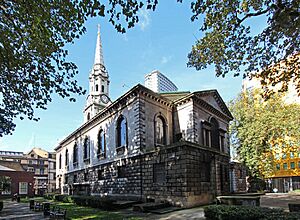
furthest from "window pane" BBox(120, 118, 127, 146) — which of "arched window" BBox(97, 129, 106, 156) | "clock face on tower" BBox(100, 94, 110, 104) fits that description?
"clock face on tower" BBox(100, 94, 110, 104)

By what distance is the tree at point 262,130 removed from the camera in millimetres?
30016

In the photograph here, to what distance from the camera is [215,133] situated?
91.4ft

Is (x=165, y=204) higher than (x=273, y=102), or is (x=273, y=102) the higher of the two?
(x=273, y=102)

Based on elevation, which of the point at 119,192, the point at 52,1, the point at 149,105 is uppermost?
the point at 52,1

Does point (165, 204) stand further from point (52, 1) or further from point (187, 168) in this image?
point (52, 1)

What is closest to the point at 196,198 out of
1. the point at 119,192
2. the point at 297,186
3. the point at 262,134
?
the point at 119,192

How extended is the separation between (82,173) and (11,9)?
2544 cm

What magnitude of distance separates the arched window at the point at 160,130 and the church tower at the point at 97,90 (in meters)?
22.2

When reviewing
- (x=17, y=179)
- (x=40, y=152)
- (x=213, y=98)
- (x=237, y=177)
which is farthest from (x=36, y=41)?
(x=40, y=152)

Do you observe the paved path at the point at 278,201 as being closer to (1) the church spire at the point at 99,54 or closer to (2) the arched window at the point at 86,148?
(2) the arched window at the point at 86,148

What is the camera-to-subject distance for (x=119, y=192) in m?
22.1

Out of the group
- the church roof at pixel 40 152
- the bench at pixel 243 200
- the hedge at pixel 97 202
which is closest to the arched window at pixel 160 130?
the hedge at pixel 97 202

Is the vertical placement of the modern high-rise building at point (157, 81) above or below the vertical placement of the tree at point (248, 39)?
above

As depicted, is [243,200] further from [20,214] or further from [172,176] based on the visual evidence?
[20,214]
